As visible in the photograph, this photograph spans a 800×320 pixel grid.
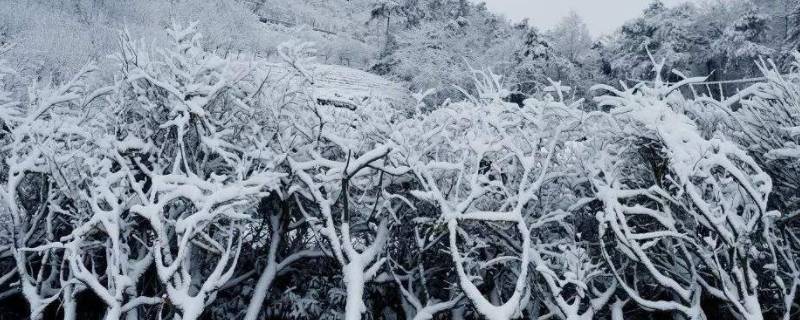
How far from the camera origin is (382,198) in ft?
18.2

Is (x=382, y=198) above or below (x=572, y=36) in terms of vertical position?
below

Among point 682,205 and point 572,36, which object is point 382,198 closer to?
point 682,205

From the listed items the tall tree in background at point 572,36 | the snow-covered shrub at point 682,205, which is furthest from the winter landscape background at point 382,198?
the tall tree in background at point 572,36

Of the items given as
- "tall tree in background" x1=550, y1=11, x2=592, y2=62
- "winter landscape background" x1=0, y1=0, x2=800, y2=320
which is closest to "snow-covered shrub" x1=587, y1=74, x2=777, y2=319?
"winter landscape background" x1=0, y1=0, x2=800, y2=320

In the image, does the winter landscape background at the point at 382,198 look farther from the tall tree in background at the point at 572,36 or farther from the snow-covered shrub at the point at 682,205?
the tall tree in background at the point at 572,36

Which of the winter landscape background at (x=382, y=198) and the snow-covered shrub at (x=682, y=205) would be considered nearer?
the snow-covered shrub at (x=682, y=205)

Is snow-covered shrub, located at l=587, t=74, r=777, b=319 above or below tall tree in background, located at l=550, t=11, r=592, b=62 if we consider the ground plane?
below

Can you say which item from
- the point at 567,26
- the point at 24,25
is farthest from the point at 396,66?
the point at 24,25

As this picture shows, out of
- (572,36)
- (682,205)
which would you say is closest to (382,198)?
(682,205)

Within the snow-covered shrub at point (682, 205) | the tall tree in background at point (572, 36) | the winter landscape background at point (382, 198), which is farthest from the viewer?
the tall tree in background at point (572, 36)

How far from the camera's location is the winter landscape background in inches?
150

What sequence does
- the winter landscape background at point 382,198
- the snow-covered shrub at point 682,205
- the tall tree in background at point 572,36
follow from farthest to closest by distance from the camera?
1. the tall tree in background at point 572,36
2. the winter landscape background at point 382,198
3. the snow-covered shrub at point 682,205

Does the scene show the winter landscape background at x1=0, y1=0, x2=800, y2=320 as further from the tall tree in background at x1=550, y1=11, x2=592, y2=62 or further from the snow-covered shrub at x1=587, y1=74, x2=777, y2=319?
the tall tree in background at x1=550, y1=11, x2=592, y2=62

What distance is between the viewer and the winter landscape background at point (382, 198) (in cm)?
382
